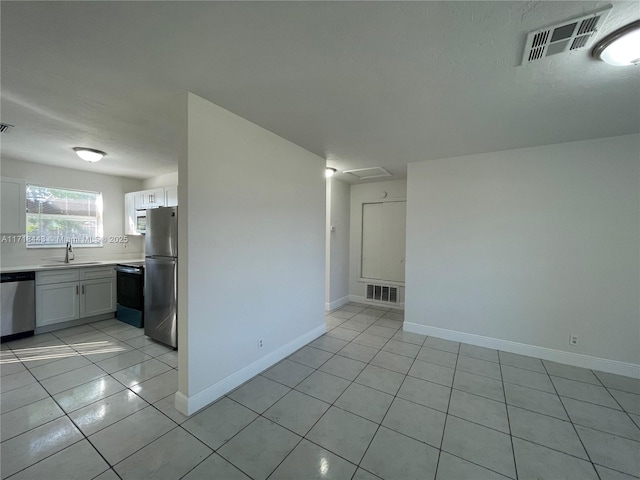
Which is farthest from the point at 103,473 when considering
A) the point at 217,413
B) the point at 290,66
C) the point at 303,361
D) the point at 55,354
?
the point at 290,66

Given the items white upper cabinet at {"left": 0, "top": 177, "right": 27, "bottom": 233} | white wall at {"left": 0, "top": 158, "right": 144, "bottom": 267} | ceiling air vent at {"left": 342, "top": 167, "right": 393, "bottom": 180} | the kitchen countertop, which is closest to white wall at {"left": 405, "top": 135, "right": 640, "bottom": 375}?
ceiling air vent at {"left": 342, "top": 167, "right": 393, "bottom": 180}

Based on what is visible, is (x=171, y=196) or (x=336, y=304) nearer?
(x=171, y=196)

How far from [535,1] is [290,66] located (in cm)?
Answer: 134

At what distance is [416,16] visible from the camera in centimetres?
133

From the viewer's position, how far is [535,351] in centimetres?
326

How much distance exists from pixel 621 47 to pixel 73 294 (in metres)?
6.41

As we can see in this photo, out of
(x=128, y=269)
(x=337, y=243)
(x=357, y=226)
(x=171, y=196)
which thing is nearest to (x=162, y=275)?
(x=128, y=269)

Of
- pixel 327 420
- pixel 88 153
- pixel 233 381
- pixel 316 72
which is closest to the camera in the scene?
pixel 316 72

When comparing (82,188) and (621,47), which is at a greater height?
(621,47)

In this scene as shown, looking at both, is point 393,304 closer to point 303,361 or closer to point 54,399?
point 303,361

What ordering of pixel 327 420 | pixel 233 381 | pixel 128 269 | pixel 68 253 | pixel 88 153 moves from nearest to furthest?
1. pixel 327 420
2. pixel 233 381
3. pixel 88 153
4. pixel 128 269
5. pixel 68 253

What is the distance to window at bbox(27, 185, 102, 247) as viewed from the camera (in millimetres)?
4137


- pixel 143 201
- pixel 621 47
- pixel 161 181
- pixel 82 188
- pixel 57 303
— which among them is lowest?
pixel 57 303

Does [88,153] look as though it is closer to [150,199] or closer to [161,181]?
[150,199]
